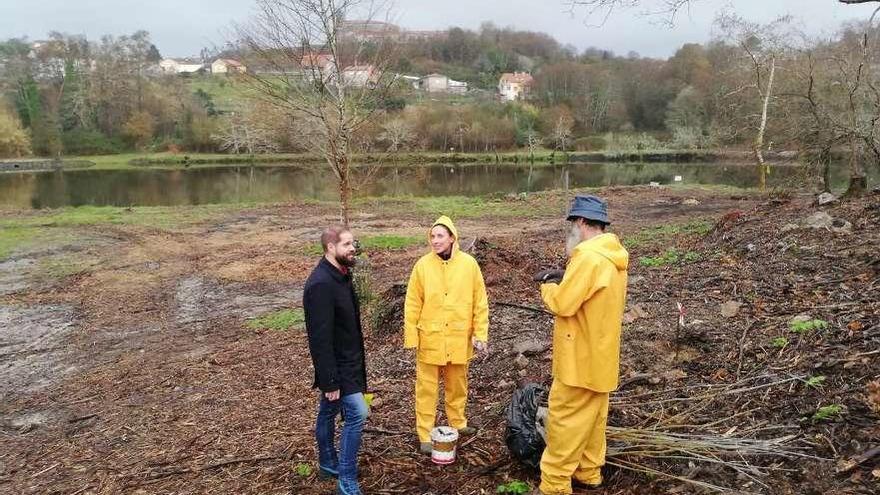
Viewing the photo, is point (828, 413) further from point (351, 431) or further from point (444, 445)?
point (351, 431)

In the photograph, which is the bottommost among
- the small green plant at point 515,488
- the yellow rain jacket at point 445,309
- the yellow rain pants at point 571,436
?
the small green plant at point 515,488

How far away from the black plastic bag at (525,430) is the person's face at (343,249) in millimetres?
1526

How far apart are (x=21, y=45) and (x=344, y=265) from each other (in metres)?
108

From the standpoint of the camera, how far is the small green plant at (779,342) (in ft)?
15.5

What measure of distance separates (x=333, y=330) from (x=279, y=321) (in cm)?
553

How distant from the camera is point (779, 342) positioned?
187 inches

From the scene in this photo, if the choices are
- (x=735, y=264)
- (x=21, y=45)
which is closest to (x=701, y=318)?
(x=735, y=264)

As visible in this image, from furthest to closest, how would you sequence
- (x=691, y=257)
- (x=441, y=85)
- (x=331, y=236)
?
(x=441, y=85) < (x=691, y=257) < (x=331, y=236)

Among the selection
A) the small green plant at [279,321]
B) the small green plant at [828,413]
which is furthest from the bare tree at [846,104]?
the small green plant at [279,321]

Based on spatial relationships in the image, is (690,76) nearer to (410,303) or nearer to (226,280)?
(226,280)

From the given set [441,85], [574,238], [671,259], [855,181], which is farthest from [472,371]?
[441,85]

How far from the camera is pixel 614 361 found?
10.9 ft

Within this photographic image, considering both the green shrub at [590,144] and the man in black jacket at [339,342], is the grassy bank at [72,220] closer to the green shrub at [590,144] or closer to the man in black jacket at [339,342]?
the man in black jacket at [339,342]

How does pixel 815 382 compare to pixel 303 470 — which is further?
pixel 303 470
